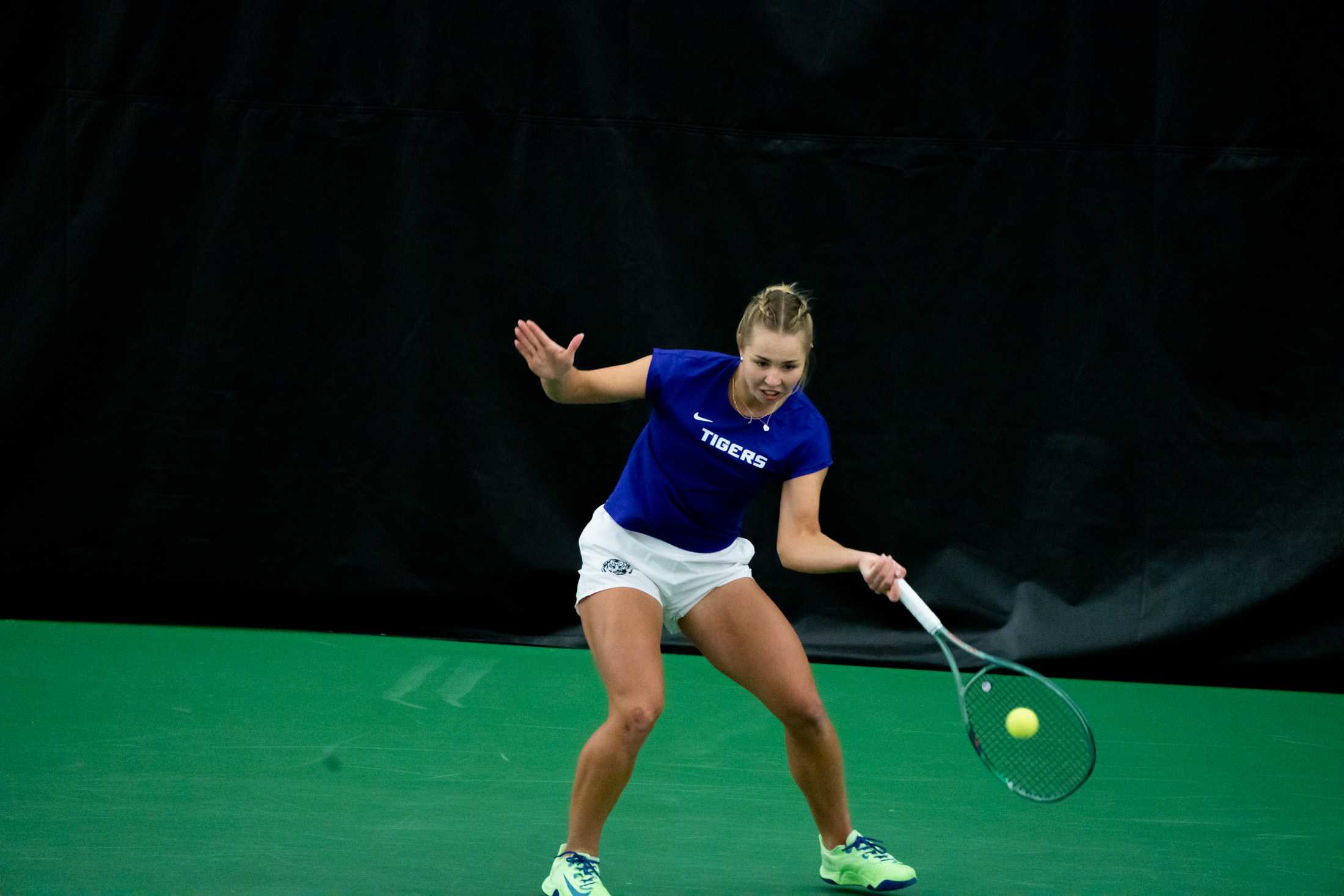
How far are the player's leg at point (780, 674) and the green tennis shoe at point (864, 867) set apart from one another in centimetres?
3

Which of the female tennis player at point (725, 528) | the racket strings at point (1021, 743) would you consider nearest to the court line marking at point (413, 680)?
the female tennis player at point (725, 528)

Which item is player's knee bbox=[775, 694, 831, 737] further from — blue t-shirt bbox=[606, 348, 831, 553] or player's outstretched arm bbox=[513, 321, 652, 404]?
player's outstretched arm bbox=[513, 321, 652, 404]

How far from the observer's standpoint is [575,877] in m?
3.09

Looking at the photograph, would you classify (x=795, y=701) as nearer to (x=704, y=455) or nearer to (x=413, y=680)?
(x=704, y=455)

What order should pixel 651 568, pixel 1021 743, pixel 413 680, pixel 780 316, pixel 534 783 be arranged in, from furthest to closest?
1. pixel 413 680
2. pixel 534 783
3. pixel 1021 743
4. pixel 651 568
5. pixel 780 316

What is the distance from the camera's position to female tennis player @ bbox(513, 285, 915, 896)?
3.18 metres

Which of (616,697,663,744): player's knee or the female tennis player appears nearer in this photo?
(616,697,663,744): player's knee

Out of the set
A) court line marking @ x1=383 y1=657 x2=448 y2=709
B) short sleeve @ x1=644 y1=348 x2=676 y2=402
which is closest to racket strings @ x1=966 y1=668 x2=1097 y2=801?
short sleeve @ x1=644 y1=348 x2=676 y2=402

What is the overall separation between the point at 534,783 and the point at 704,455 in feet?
4.37

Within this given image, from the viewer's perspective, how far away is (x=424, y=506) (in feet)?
19.7

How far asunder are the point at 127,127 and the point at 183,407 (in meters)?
1.18

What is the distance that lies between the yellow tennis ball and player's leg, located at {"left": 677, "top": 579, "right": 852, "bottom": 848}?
0.39m

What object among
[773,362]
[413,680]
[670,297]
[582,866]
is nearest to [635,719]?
[582,866]

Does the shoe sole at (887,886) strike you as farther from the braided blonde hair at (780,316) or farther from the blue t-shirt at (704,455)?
the braided blonde hair at (780,316)
